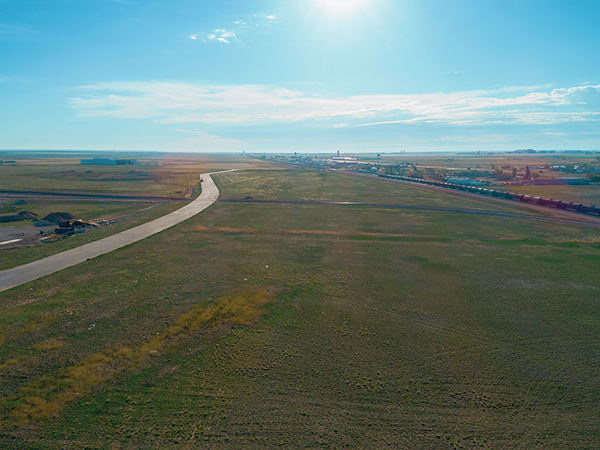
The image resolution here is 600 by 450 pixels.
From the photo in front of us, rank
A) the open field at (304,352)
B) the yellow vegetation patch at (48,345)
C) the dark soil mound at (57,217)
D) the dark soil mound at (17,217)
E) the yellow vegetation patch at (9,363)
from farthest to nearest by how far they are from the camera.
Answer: the dark soil mound at (57,217)
the dark soil mound at (17,217)
the yellow vegetation patch at (48,345)
the yellow vegetation patch at (9,363)
the open field at (304,352)

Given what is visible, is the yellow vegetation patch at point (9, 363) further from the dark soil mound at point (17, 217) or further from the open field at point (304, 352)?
the dark soil mound at point (17, 217)

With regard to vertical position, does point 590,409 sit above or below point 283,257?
below

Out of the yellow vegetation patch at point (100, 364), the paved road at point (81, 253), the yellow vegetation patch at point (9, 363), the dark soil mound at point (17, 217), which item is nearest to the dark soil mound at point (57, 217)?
the dark soil mound at point (17, 217)

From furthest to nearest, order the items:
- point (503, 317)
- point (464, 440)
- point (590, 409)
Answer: point (503, 317) < point (590, 409) < point (464, 440)

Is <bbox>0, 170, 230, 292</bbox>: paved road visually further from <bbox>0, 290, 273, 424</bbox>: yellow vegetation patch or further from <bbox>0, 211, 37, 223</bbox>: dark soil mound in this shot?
<bbox>0, 211, 37, 223</bbox>: dark soil mound

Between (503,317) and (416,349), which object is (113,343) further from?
(503,317)

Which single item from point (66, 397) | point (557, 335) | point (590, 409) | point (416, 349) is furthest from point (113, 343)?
point (557, 335)

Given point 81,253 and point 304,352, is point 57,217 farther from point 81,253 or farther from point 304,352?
point 304,352
